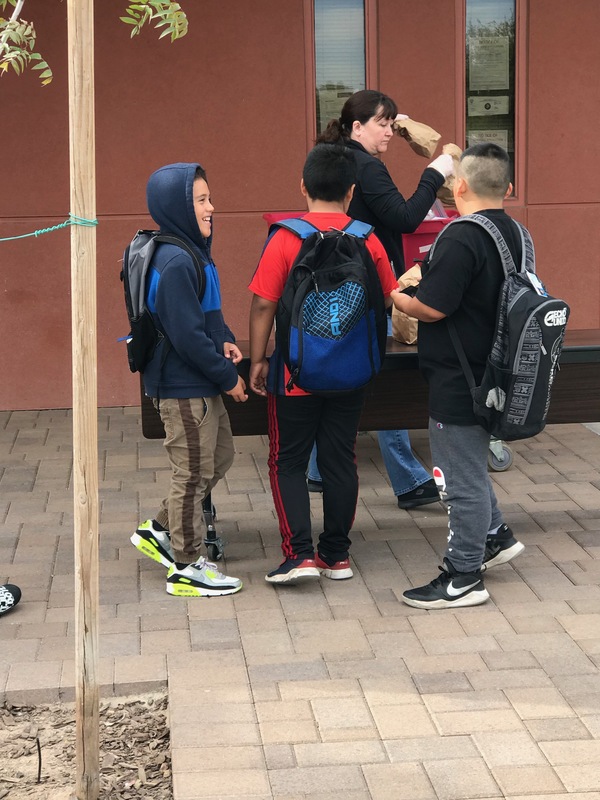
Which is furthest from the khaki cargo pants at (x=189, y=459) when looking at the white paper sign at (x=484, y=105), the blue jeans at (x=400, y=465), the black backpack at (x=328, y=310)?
the white paper sign at (x=484, y=105)

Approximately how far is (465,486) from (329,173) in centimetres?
135

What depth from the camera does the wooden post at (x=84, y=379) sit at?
3012 mm

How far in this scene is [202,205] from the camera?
14.8ft

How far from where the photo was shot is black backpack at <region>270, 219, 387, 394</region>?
4473 mm

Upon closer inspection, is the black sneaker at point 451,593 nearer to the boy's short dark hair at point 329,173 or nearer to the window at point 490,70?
the boy's short dark hair at point 329,173

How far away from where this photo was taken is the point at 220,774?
11.0 feet

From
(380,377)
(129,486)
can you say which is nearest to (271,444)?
(380,377)

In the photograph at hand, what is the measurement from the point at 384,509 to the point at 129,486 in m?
1.43

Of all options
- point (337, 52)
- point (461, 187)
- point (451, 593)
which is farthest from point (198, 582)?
point (337, 52)

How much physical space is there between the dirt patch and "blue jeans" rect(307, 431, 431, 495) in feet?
7.39

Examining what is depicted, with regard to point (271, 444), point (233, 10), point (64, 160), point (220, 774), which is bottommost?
point (220, 774)

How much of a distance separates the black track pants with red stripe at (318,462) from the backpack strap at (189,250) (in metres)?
0.58

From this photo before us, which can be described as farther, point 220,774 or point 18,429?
point 18,429

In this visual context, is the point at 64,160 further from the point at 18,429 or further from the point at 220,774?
the point at 220,774
